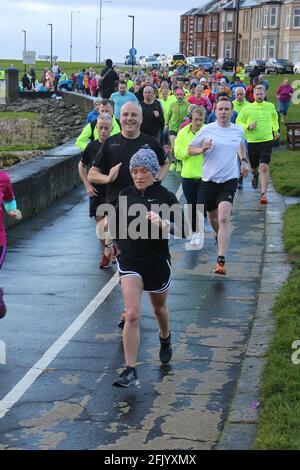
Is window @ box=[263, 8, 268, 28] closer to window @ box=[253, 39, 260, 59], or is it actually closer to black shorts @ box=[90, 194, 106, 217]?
window @ box=[253, 39, 260, 59]

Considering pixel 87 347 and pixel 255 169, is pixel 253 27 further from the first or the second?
pixel 87 347

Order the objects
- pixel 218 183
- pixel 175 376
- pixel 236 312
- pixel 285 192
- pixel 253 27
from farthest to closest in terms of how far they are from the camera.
Answer: 1. pixel 253 27
2. pixel 285 192
3. pixel 218 183
4. pixel 236 312
5. pixel 175 376

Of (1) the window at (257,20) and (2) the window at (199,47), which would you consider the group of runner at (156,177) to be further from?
(2) the window at (199,47)

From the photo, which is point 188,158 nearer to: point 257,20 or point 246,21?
point 257,20

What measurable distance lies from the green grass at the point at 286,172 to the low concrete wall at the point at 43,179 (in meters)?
3.91

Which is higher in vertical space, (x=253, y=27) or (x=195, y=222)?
(x=253, y=27)

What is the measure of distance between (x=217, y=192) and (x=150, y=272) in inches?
154

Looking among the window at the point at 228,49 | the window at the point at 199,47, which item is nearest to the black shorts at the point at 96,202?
the window at the point at 228,49

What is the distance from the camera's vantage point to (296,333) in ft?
23.9

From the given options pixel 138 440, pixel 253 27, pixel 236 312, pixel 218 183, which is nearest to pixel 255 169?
pixel 218 183

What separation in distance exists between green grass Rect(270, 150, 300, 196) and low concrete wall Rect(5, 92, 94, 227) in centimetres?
391

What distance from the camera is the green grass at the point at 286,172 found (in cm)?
1609

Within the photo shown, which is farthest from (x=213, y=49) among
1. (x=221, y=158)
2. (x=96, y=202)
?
(x=96, y=202)
